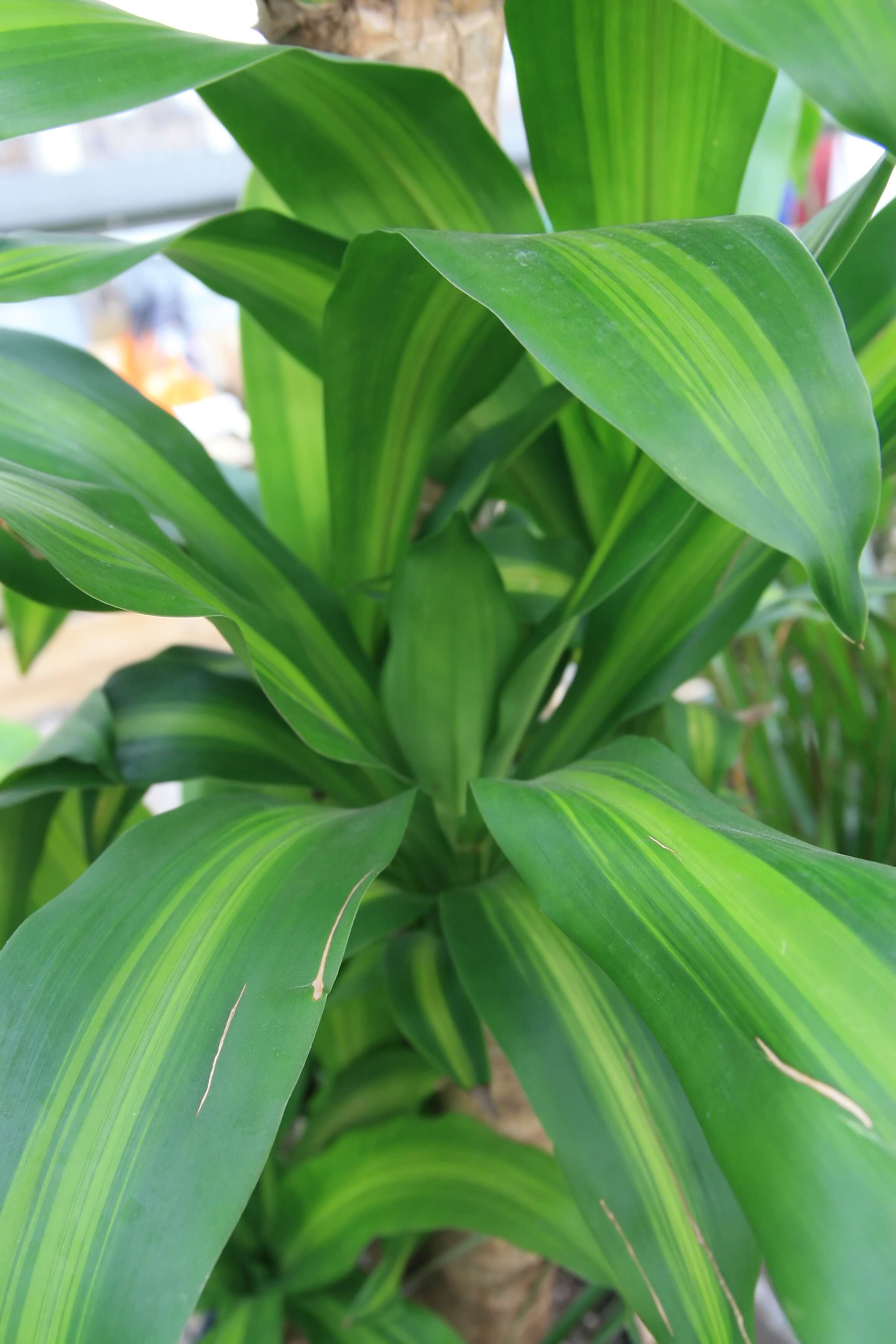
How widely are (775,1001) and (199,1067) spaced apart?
0.16 meters

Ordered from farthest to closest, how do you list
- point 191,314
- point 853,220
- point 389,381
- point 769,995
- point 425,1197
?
point 191,314
point 425,1197
point 389,381
point 853,220
point 769,995

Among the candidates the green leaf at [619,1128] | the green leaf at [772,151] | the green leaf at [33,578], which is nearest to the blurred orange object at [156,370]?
the green leaf at [772,151]

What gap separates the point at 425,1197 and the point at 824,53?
59cm

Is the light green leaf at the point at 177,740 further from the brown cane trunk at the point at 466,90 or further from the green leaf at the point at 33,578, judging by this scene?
the brown cane trunk at the point at 466,90

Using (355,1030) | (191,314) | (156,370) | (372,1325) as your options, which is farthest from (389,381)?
(191,314)

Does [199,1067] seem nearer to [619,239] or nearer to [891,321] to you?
[619,239]

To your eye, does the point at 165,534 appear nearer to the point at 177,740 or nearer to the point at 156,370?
the point at 177,740

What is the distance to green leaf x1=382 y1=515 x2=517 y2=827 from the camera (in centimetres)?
45

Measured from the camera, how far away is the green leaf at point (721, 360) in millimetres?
229

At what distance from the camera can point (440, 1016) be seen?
20.0 inches

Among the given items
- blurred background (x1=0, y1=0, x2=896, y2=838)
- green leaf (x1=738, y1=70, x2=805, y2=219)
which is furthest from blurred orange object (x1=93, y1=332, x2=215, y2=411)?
green leaf (x1=738, y1=70, x2=805, y2=219)

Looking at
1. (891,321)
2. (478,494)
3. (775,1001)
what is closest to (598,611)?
(478,494)

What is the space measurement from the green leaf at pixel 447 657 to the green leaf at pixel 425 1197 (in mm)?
219

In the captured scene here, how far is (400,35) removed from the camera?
533mm
